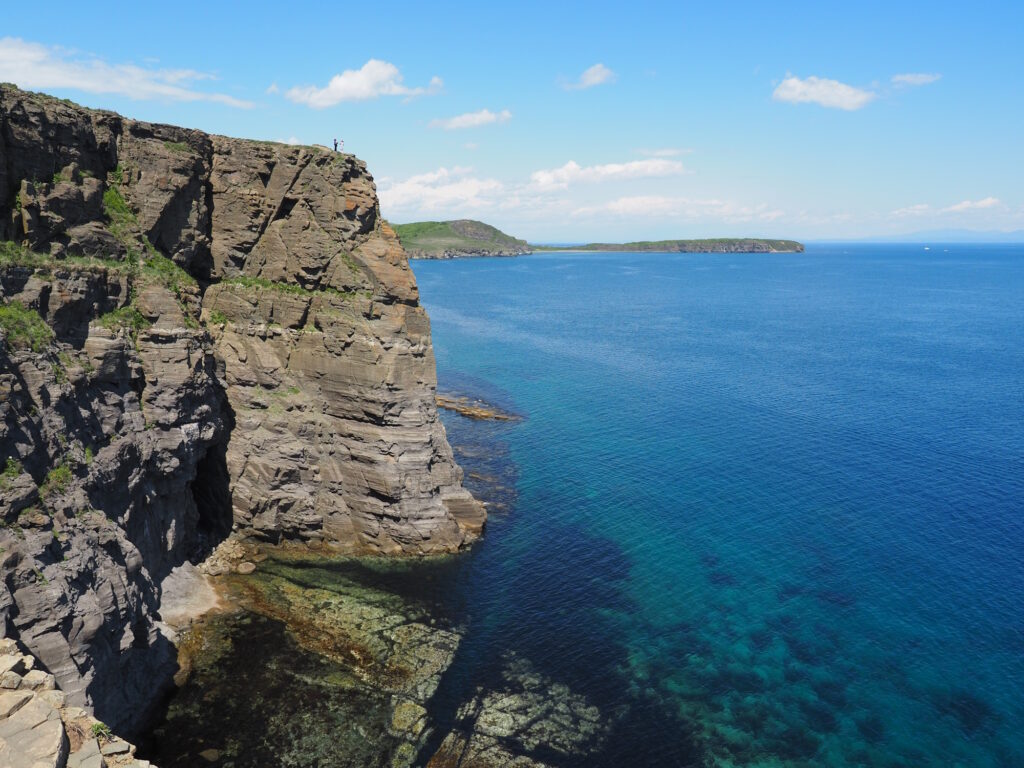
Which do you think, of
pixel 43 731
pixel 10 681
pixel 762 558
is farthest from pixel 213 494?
pixel 762 558

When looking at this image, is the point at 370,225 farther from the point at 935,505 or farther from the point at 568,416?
the point at 935,505

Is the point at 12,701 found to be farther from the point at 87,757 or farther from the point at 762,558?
the point at 762,558

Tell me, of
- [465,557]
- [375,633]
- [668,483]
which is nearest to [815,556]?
[668,483]

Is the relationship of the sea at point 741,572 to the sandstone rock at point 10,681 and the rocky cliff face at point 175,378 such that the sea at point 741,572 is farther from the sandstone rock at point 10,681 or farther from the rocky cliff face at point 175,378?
the sandstone rock at point 10,681

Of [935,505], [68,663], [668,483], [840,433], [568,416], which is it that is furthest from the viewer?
[568,416]

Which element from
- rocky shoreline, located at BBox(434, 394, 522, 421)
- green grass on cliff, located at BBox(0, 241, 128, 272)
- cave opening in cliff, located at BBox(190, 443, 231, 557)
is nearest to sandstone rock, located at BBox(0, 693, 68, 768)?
green grass on cliff, located at BBox(0, 241, 128, 272)
